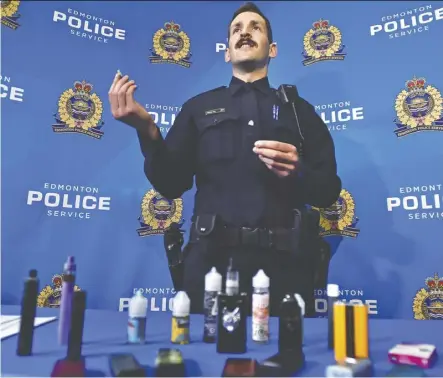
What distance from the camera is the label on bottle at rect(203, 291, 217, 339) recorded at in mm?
989

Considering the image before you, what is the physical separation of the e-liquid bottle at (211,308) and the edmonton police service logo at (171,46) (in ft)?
5.67

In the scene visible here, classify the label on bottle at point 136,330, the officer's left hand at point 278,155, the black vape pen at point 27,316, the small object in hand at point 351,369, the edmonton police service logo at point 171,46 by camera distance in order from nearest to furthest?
the small object in hand at point 351,369, the black vape pen at point 27,316, the label on bottle at point 136,330, the officer's left hand at point 278,155, the edmonton police service logo at point 171,46

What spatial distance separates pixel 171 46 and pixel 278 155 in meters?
1.37

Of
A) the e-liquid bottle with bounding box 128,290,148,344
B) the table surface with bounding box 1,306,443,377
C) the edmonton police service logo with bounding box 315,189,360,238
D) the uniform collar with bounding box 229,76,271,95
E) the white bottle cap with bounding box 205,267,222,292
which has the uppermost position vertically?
the uniform collar with bounding box 229,76,271,95

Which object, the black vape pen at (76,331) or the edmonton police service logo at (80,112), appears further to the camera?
the edmonton police service logo at (80,112)

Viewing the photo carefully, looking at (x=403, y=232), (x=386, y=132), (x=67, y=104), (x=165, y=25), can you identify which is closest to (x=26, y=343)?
(x=67, y=104)

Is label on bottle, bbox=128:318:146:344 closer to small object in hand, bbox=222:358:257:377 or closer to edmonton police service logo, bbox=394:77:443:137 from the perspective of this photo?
small object in hand, bbox=222:358:257:377

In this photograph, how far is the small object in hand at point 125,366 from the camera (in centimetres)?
71

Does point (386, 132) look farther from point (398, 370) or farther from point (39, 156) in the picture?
point (39, 156)

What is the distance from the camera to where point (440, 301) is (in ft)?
6.07

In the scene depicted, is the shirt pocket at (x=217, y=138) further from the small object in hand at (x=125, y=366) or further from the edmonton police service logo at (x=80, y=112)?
the small object in hand at (x=125, y=366)

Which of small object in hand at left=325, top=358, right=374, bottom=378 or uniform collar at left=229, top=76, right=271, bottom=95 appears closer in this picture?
small object in hand at left=325, top=358, right=374, bottom=378

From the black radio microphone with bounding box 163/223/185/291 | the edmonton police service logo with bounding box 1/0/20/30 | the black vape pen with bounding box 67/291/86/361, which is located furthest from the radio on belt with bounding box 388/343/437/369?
the edmonton police service logo with bounding box 1/0/20/30

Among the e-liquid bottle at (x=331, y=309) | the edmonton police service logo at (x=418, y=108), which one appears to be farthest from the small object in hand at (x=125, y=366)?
the edmonton police service logo at (x=418, y=108)
